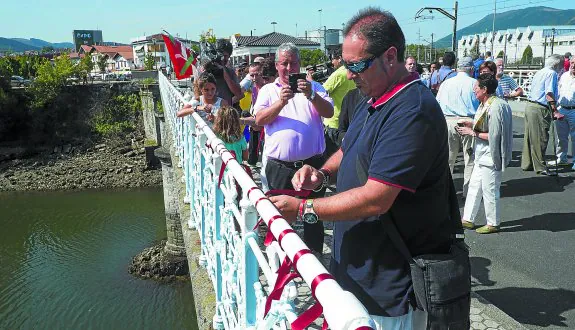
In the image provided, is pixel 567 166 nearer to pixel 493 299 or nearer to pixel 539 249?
pixel 539 249

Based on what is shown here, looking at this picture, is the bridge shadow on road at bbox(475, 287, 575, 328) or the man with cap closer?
the bridge shadow on road at bbox(475, 287, 575, 328)

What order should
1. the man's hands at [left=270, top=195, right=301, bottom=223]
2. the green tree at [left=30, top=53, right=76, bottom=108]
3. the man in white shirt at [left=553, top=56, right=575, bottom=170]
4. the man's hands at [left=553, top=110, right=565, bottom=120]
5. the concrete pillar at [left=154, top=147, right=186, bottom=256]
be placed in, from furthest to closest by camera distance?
the green tree at [left=30, top=53, right=76, bottom=108] → the concrete pillar at [left=154, top=147, right=186, bottom=256] → the man's hands at [left=553, top=110, right=565, bottom=120] → the man in white shirt at [left=553, top=56, right=575, bottom=170] → the man's hands at [left=270, top=195, right=301, bottom=223]

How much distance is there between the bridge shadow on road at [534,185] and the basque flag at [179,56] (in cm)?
547

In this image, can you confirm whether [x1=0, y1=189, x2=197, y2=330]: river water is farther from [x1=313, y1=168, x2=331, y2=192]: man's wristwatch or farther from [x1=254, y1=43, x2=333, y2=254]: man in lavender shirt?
[x1=313, y1=168, x2=331, y2=192]: man's wristwatch

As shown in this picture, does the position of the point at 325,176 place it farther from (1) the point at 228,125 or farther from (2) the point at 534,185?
(2) the point at 534,185

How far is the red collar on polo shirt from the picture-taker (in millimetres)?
1787

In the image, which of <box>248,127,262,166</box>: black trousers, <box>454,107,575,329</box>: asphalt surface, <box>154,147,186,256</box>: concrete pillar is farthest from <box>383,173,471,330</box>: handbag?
<box>154,147,186,256</box>: concrete pillar

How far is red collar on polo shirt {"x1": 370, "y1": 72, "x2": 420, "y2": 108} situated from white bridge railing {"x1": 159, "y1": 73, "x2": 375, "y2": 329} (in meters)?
0.59

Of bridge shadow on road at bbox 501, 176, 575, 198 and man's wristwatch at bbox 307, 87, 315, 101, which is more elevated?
man's wristwatch at bbox 307, 87, 315, 101

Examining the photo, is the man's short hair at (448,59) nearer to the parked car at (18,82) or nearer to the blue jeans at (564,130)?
the blue jeans at (564,130)

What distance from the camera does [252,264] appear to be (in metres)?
2.08

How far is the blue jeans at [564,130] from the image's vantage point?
744 cm

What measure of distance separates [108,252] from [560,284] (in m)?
15.9

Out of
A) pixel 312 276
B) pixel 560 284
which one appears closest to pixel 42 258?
pixel 560 284
